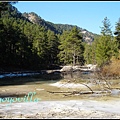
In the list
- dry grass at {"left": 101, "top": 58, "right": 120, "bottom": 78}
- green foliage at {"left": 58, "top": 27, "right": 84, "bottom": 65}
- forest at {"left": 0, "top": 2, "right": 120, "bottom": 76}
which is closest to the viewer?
dry grass at {"left": 101, "top": 58, "right": 120, "bottom": 78}

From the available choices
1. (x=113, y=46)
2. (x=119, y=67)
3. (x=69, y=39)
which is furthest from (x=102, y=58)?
(x=119, y=67)

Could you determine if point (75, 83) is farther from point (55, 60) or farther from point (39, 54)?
point (55, 60)

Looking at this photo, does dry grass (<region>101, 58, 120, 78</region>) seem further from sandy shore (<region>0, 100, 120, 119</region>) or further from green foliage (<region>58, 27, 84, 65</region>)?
green foliage (<region>58, 27, 84, 65</region>)

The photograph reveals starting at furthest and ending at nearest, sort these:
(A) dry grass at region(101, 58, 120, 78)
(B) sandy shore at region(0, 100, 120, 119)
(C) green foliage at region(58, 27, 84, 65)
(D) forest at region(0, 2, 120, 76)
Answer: (C) green foliage at region(58, 27, 84, 65) < (D) forest at region(0, 2, 120, 76) < (A) dry grass at region(101, 58, 120, 78) < (B) sandy shore at region(0, 100, 120, 119)

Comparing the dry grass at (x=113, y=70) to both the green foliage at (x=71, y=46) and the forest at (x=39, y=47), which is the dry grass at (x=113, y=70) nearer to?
the forest at (x=39, y=47)

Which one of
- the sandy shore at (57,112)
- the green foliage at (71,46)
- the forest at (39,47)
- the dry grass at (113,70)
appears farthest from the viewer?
the green foliage at (71,46)

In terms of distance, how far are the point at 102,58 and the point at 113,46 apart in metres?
5.30

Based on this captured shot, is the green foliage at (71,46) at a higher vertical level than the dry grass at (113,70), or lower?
higher

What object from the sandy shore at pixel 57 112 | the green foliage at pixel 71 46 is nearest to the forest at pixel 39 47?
the green foliage at pixel 71 46

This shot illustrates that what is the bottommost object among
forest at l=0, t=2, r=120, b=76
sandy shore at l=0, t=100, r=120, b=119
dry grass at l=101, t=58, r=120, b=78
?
sandy shore at l=0, t=100, r=120, b=119

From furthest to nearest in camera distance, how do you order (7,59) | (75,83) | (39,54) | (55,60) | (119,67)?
(55,60) → (39,54) → (7,59) → (119,67) → (75,83)

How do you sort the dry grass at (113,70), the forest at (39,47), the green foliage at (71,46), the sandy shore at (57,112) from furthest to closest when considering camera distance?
the green foliage at (71,46)
the forest at (39,47)
the dry grass at (113,70)
the sandy shore at (57,112)

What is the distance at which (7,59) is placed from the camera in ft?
207

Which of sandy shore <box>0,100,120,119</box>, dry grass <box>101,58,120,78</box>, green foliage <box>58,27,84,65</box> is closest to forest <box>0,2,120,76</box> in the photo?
green foliage <box>58,27,84,65</box>
